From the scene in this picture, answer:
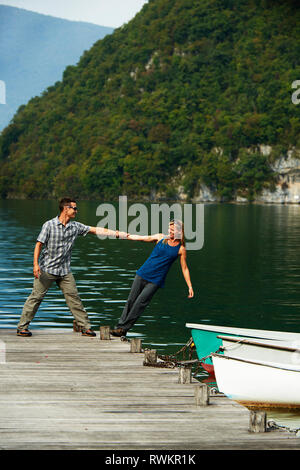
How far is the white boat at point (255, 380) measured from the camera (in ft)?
28.2

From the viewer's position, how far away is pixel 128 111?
188m

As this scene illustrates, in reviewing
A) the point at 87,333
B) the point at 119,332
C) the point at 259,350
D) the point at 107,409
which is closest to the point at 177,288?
the point at 87,333

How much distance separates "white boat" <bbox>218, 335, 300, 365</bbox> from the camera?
9.05m

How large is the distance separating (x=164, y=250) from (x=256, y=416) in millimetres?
3740

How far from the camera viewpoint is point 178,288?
23938mm

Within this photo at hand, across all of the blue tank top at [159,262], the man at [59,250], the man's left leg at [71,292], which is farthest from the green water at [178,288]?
the man at [59,250]

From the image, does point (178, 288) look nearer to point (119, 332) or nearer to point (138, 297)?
point (119, 332)

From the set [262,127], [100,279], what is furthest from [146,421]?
[262,127]

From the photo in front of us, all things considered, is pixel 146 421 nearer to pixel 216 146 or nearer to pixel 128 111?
pixel 216 146

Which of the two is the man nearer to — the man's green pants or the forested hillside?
the man's green pants

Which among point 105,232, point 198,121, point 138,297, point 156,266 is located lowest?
point 138,297

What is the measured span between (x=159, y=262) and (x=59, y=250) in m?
1.32

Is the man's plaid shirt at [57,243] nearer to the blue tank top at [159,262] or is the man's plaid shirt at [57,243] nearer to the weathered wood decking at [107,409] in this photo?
the blue tank top at [159,262]

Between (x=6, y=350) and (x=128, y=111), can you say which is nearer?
(x=6, y=350)
